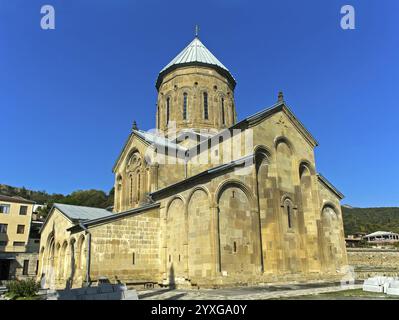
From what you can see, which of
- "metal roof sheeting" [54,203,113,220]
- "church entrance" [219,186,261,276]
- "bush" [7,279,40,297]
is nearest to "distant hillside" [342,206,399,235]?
"church entrance" [219,186,261,276]

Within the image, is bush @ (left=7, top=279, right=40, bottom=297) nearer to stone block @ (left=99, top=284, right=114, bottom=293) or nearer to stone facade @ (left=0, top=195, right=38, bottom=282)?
stone block @ (left=99, top=284, right=114, bottom=293)

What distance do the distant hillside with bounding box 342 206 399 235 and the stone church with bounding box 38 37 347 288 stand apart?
168 ft

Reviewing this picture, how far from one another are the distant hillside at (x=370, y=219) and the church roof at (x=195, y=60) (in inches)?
1968

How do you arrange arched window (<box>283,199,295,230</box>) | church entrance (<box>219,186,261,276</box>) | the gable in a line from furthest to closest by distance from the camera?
the gable
arched window (<box>283,199,295,230</box>)
church entrance (<box>219,186,261,276</box>)

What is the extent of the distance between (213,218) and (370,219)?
273 feet

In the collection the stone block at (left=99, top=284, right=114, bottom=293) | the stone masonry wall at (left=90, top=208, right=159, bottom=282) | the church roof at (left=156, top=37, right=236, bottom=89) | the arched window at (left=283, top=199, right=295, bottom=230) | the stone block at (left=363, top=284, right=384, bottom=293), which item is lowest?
the stone block at (left=363, top=284, right=384, bottom=293)

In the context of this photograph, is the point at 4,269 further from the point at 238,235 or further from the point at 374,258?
the point at 374,258

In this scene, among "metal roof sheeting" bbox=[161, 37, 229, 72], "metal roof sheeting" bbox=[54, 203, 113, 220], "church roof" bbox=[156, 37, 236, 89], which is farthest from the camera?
"metal roof sheeting" bbox=[161, 37, 229, 72]

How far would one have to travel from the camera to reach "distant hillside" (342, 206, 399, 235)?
6641 cm

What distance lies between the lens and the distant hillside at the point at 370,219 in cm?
6641

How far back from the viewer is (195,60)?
24.0m

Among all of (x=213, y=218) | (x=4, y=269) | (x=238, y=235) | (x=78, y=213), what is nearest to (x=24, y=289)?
(x=213, y=218)

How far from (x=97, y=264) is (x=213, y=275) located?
202 inches
